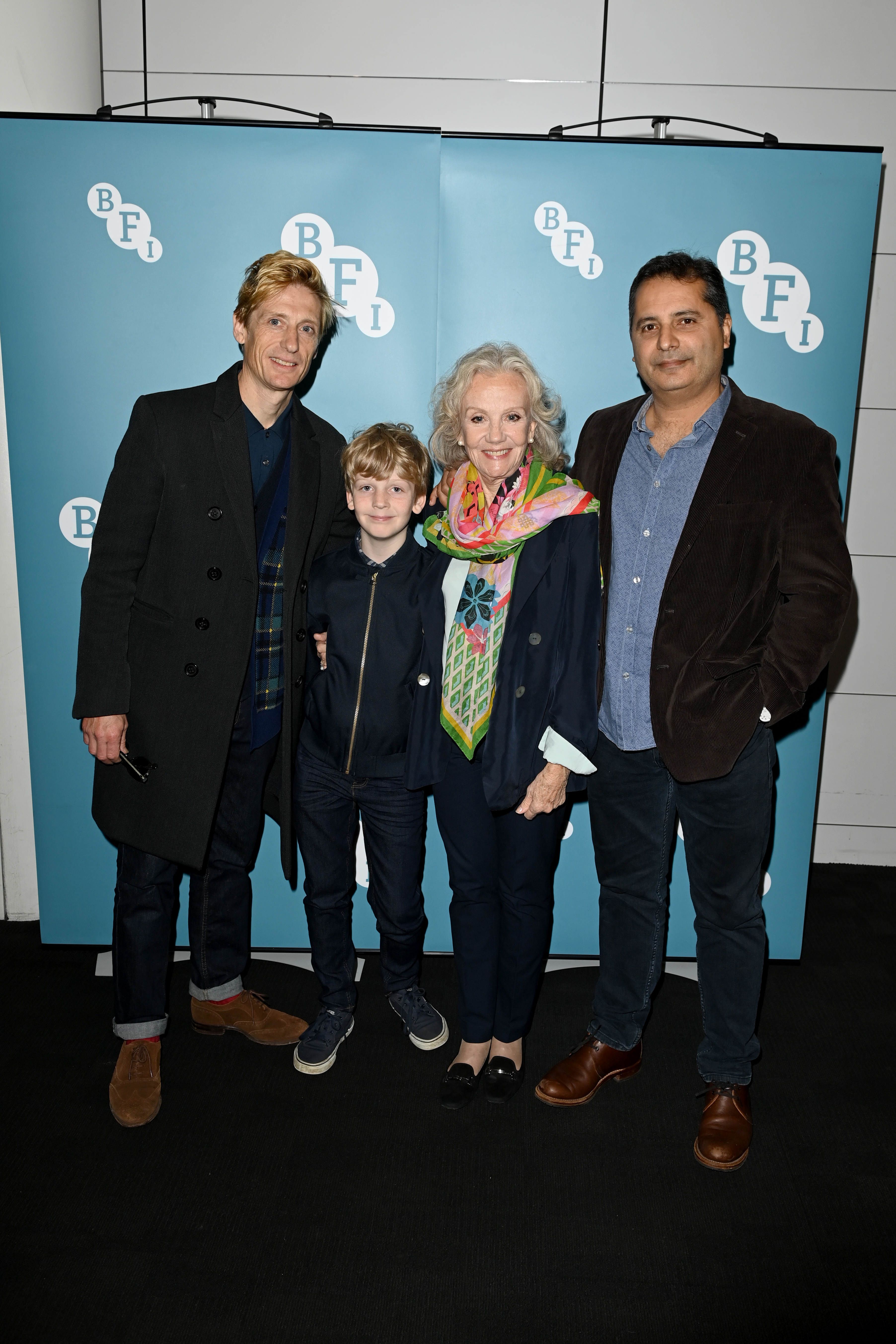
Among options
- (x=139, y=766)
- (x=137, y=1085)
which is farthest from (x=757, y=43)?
(x=137, y=1085)

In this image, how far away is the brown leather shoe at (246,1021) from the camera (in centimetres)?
266

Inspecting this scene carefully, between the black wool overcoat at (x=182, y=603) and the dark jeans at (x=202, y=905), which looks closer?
the black wool overcoat at (x=182, y=603)

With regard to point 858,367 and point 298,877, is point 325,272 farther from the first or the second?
point 298,877

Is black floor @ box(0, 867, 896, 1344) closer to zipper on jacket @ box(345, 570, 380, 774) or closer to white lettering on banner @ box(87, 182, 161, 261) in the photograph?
zipper on jacket @ box(345, 570, 380, 774)

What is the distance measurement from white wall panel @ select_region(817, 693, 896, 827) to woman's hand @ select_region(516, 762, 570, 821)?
6.71ft

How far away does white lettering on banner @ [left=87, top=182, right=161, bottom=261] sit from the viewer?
99.7 inches

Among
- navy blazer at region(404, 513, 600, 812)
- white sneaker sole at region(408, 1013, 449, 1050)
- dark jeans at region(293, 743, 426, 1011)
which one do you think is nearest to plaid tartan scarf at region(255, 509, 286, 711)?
dark jeans at region(293, 743, 426, 1011)

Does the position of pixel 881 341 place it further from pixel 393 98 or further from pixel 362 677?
pixel 362 677

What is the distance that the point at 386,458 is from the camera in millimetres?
2146

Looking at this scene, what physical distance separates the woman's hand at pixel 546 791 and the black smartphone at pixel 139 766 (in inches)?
36.4

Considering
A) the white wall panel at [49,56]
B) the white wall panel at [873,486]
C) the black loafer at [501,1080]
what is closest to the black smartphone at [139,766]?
the black loafer at [501,1080]

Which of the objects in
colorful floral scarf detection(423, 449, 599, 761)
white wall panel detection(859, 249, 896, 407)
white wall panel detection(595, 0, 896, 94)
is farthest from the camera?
white wall panel detection(859, 249, 896, 407)

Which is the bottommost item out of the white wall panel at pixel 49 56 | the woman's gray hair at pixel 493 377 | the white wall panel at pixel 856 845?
the white wall panel at pixel 856 845

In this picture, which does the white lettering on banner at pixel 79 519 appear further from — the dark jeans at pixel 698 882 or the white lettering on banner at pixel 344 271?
the dark jeans at pixel 698 882
